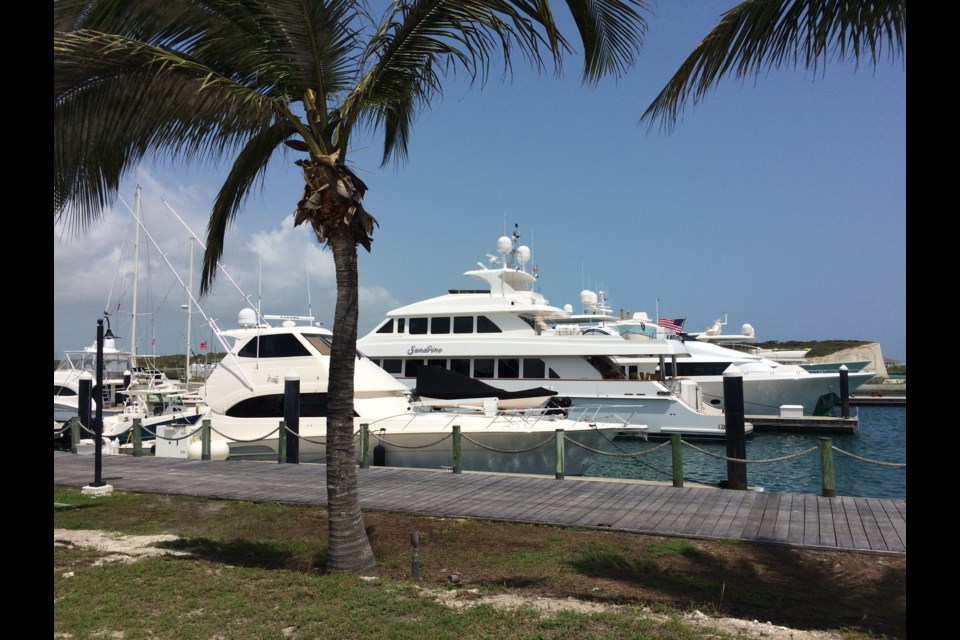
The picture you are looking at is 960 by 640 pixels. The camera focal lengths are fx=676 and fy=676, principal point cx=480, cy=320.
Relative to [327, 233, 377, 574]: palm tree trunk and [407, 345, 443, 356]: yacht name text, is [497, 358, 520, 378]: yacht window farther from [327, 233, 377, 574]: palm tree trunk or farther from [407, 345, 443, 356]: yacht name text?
[327, 233, 377, 574]: palm tree trunk

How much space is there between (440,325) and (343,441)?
2235 cm

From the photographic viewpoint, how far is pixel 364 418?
16.6 metres

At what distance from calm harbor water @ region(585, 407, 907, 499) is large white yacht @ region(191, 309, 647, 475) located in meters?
2.00

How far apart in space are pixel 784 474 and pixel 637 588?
15.5m

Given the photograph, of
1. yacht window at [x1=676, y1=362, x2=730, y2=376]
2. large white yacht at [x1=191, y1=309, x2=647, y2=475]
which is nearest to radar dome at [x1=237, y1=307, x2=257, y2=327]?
large white yacht at [x1=191, y1=309, x2=647, y2=475]

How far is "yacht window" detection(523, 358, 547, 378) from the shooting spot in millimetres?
27297

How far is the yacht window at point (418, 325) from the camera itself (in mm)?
29438

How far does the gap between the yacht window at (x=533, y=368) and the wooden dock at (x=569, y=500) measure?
13971mm

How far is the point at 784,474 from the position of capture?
19859mm

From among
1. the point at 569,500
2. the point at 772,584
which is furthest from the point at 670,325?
the point at 772,584
